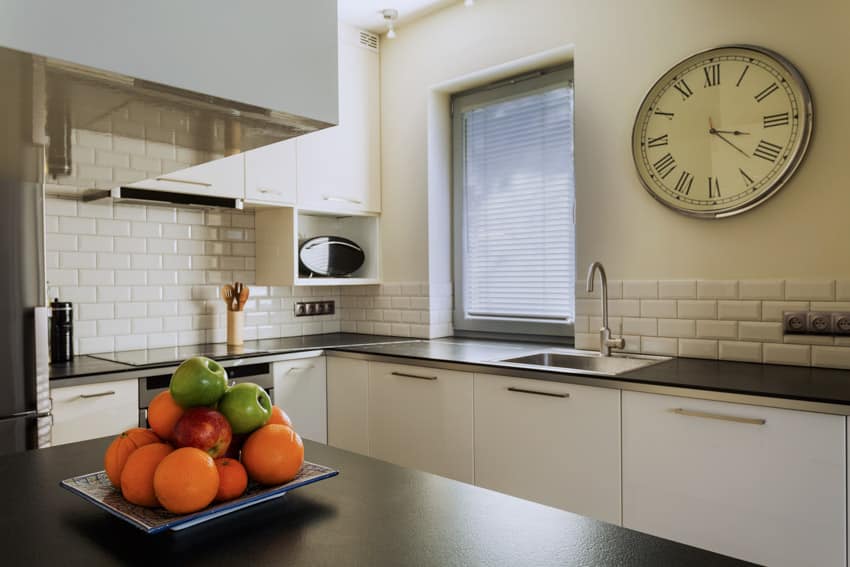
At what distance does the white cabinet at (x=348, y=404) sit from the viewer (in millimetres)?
3127

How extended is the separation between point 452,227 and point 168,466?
10.00ft

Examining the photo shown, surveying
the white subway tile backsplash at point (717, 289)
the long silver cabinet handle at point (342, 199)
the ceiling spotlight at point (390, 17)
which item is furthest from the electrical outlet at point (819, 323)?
the ceiling spotlight at point (390, 17)

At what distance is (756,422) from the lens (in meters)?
1.89

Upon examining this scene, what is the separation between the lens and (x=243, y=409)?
3.16 ft

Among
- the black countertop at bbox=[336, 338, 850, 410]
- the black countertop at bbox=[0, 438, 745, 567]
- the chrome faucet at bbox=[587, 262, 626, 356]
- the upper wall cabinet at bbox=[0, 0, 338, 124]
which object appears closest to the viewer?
the upper wall cabinet at bbox=[0, 0, 338, 124]

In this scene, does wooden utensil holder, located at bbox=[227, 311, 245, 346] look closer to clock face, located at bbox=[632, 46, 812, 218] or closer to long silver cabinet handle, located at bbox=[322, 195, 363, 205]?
long silver cabinet handle, located at bbox=[322, 195, 363, 205]

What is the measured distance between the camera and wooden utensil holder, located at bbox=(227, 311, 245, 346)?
10.9 ft

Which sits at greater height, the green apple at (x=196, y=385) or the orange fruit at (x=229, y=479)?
the green apple at (x=196, y=385)

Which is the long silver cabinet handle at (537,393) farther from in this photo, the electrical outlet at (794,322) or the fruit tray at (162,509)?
the fruit tray at (162,509)

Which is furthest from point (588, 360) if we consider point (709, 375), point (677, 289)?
point (709, 375)

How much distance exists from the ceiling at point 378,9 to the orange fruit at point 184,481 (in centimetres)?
311

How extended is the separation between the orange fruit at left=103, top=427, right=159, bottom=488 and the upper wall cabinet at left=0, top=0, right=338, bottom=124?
22.0 inches

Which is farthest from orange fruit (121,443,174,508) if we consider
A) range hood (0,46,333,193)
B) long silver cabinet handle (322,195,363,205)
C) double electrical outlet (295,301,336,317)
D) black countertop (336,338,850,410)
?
double electrical outlet (295,301,336,317)

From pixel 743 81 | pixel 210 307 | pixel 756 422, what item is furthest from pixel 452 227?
pixel 756 422
